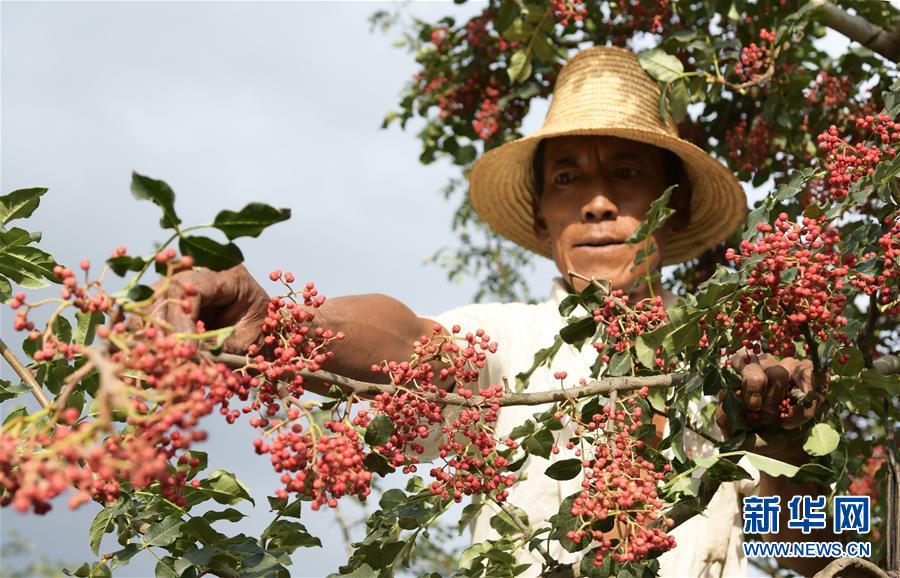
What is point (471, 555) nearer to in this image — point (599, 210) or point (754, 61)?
→ point (599, 210)

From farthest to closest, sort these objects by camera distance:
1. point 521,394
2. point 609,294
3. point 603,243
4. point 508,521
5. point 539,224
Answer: point 539,224
point 603,243
point 508,521
point 609,294
point 521,394

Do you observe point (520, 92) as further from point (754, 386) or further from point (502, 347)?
point (754, 386)

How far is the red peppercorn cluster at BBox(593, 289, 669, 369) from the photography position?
78.7 inches

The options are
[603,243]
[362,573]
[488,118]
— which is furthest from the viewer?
[488,118]

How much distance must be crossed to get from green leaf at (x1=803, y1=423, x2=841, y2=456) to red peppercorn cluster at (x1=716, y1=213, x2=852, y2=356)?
16 centimetres

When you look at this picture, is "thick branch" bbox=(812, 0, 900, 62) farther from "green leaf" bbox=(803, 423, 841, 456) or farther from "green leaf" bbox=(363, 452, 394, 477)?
"green leaf" bbox=(363, 452, 394, 477)

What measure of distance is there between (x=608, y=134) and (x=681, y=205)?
0.56m

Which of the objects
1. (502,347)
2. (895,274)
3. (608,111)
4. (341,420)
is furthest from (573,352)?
(341,420)

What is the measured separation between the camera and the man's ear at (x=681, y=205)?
3.61 meters

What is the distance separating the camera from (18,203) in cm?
190

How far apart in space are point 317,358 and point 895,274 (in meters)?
1.16

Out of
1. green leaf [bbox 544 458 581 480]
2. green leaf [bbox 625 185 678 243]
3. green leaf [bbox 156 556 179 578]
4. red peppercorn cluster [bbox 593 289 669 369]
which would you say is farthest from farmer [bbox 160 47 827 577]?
green leaf [bbox 156 556 179 578]

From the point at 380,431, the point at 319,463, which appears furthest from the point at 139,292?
the point at 380,431

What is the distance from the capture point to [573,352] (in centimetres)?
312
